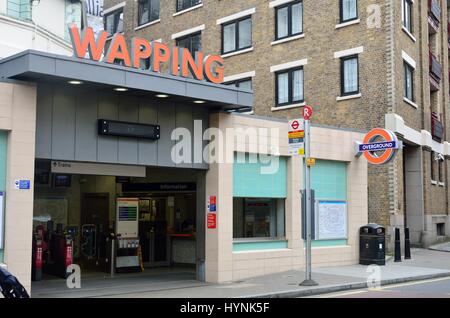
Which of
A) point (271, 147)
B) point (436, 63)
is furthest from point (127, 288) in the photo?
point (436, 63)

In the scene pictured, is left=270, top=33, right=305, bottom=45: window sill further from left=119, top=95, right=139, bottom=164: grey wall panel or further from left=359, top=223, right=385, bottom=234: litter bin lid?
left=119, top=95, right=139, bottom=164: grey wall panel

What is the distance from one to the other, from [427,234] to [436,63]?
31.2 ft

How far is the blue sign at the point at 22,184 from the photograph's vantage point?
12.2 metres

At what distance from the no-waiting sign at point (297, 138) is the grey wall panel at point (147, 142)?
3.35m

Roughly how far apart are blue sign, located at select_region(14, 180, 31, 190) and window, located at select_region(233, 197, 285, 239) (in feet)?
20.0

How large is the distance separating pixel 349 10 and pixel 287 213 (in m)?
12.6

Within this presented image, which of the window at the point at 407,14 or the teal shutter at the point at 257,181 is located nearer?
the teal shutter at the point at 257,181

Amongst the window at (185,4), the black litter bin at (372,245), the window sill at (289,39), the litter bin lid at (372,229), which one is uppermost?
the window at (185,4)

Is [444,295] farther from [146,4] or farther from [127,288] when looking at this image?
[146,4]

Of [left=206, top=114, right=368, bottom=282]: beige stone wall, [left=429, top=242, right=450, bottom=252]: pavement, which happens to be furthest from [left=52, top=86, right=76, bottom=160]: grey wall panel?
[left=429, top=242, right=450, bottom=252]: pavement

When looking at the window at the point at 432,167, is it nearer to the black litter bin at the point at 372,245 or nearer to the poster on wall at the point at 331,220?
the black litter bin at the point at 372,245

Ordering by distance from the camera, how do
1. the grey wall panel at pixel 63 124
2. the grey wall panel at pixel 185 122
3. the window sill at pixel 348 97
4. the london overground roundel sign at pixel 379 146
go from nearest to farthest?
the grey wall panel at pixel 63 124 < the grey wall panel at pixel 185 122 < the london overground roundel sign at pixel 379 146 < the window sill at pixel 348 97

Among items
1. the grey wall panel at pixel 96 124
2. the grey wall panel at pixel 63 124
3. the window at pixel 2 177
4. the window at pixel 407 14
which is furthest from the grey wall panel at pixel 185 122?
the window at pixel 407 14

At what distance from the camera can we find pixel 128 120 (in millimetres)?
14320
